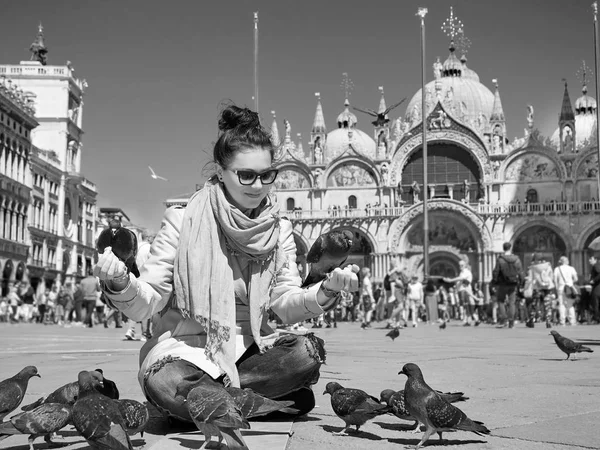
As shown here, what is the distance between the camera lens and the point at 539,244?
1416 inches

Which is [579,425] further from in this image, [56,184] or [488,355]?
[56,184]

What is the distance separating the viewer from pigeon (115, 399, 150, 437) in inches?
99.5

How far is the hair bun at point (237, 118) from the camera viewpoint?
326 cm

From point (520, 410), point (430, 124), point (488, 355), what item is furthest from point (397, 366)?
point (430, 124)

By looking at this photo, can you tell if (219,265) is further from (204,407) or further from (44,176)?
(44,176)

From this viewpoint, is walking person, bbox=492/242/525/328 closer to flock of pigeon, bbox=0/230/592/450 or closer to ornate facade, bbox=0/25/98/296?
flock of pigeon, bbox=0/230/592/450

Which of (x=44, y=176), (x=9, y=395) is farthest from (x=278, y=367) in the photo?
(x=44, y=176)

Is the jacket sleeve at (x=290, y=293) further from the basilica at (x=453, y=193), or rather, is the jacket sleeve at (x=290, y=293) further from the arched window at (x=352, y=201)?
the arched window at (x=352, y=201)

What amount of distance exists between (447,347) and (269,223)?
Answer: 6061 mm

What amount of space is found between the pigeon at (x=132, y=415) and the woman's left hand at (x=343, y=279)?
0.91 meters

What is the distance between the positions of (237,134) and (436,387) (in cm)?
219

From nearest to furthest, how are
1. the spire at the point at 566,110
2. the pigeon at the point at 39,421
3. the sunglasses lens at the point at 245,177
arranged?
the pigeon at the point at 39,421 → the sunglasses lens at the point at 245,177 → the spire at the point at 566,110

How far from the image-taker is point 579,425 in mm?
3143

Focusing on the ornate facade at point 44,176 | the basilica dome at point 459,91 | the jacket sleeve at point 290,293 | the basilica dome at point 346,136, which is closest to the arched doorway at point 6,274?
the ornate facade at point 44,176
